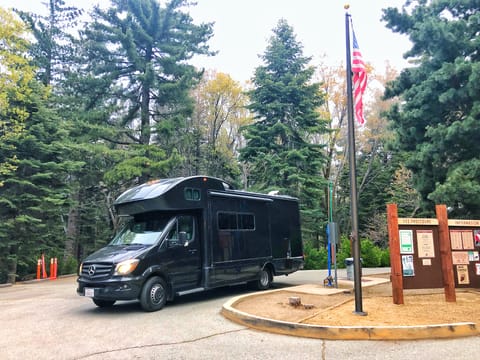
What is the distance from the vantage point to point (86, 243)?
28.9 metres

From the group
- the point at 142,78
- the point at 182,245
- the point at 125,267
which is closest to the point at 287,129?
the point at 142,78

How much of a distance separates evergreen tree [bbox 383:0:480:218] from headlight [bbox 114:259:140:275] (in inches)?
351

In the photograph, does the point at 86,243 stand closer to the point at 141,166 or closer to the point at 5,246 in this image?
the point at 141,166

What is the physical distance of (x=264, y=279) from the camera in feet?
39.4

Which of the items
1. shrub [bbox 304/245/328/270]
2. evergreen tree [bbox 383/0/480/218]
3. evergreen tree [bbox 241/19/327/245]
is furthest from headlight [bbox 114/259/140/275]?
evergreen tree [bbox 241/19/327/245]

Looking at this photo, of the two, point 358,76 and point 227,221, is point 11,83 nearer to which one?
point 227,221

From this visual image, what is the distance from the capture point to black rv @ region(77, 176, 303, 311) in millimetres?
8336

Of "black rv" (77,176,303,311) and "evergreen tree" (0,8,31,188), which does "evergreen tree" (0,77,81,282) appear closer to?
"evergreen tree" (0,8,31,188)

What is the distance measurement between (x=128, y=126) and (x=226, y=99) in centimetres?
860

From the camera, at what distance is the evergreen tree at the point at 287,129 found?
966 inches

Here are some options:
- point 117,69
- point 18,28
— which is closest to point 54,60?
point 117,69

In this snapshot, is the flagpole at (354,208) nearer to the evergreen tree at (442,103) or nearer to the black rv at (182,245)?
the black rv at (182,245)

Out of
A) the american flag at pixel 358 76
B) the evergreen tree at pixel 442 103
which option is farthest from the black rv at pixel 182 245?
the evergreen tree at pixel 442 103

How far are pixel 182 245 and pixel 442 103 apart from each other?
30.7 ft
